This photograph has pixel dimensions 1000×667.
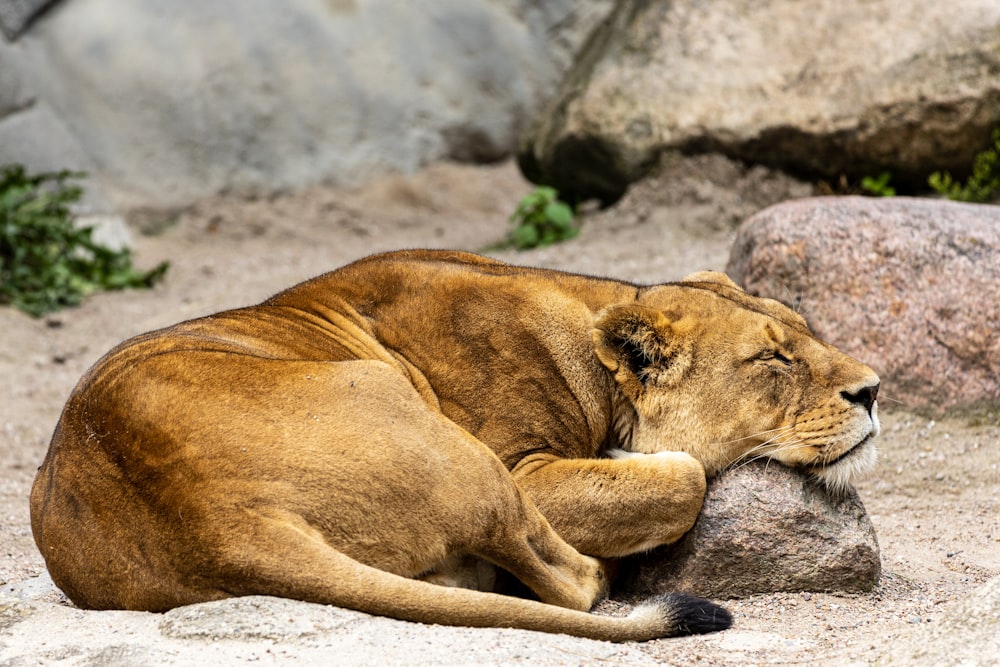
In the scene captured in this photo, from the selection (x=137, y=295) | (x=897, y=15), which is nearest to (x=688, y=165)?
(x=897, y=15)

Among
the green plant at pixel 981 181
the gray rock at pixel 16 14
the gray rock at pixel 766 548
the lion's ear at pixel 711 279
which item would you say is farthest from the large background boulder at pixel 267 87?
the gray rock at pixel 766 548

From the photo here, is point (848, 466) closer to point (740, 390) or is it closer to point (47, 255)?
point (740, 390)

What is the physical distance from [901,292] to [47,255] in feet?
23.7

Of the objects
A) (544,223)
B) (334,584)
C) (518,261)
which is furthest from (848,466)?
(544,223)

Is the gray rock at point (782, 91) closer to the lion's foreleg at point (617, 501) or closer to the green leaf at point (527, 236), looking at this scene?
the green leaf at point (527, 236)

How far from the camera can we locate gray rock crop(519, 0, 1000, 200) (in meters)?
9.55

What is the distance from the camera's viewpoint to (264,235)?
1267cm

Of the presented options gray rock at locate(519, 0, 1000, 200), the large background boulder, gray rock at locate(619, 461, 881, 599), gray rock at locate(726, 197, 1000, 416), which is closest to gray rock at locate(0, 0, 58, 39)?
the large background boulder

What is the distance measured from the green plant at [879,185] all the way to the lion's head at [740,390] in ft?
16.5

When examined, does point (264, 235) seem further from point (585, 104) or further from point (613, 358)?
point (613, 358)

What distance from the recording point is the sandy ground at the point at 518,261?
159 inches

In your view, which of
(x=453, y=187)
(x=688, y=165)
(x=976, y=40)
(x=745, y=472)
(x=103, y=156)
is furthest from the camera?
(x=453, y=187)

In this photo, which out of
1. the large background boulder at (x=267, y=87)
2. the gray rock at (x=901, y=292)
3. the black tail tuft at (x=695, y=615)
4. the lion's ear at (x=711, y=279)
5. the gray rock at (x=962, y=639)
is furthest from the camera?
the large background boulder at (x=267, y=87)

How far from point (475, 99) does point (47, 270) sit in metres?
5.05
